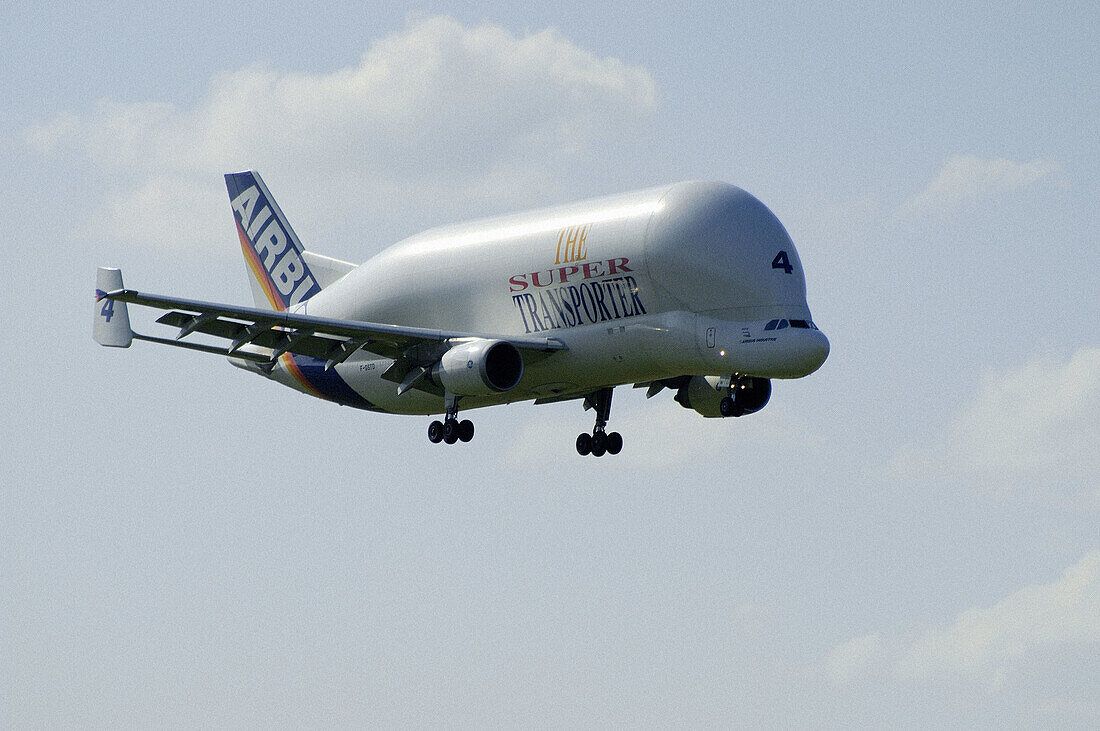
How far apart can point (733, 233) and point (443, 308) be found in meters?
10.4

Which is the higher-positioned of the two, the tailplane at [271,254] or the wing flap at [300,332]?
the tailplane at [271,254]

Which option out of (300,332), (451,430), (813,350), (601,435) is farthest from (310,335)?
(813,350)

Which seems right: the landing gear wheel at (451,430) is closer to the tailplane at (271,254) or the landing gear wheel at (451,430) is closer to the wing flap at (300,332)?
the wing flap at (300,332)

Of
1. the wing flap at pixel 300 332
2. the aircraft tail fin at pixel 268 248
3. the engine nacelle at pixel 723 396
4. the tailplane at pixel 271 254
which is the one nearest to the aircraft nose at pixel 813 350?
the engine nacelle at pixel 723 396

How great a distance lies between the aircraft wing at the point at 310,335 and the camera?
50.7m

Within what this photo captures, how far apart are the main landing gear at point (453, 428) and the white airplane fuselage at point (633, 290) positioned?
990mm

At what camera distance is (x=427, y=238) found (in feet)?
190

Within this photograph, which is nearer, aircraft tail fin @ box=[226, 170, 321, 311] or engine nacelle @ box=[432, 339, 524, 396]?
engine nacelle @ box=[432, 339, 524, 396]

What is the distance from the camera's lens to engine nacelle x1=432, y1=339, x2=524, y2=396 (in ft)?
167

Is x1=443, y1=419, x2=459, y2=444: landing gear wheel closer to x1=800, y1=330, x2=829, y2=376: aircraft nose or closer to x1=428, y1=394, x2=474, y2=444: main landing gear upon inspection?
x1=428, y1=394, x2=474, y2=444: main landing gear

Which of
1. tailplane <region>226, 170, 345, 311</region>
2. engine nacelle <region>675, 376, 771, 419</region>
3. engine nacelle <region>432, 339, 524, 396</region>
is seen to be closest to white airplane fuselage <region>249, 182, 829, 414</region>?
engine nacelle <region>432, 339, 524, 396</region>

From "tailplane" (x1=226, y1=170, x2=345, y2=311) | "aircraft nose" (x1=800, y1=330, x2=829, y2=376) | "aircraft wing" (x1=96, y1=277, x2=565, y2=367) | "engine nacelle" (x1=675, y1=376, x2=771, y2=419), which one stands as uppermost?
"tailplane" (x1=226, y1=170, x2=345, y2=311)

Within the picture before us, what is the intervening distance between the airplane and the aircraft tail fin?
5.91 meters

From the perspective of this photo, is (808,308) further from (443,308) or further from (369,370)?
(369,370)
